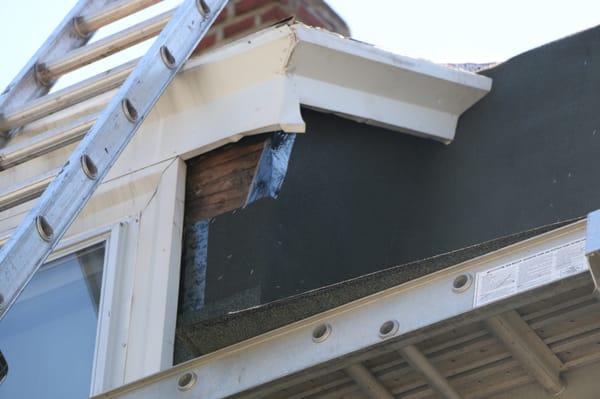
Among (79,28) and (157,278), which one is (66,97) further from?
(157,278)

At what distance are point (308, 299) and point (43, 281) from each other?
62.7 inches

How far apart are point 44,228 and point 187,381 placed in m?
0.64

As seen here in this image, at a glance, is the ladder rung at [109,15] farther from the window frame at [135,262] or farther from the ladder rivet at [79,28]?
the window frame at [135,262]

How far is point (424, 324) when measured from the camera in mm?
3293

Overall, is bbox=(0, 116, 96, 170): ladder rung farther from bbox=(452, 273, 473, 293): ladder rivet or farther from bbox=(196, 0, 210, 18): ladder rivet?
bbox=(452, 273, 473, 293): ladder rivet

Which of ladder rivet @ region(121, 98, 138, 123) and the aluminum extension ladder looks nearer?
the aluminum extension ladder

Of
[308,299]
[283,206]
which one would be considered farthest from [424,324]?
[283,206]

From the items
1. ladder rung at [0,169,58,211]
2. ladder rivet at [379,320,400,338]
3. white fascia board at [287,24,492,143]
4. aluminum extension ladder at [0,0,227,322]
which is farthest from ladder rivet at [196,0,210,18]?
ladder rivet at [379,320,400,338]

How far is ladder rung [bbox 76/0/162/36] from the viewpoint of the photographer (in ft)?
17.6

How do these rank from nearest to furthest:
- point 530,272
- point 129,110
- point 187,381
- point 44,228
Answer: point 530,272, point 187,381, point 44,228, point 129,110

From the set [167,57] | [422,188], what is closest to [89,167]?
[167,57]

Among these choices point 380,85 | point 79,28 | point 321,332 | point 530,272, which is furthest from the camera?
point 79,28

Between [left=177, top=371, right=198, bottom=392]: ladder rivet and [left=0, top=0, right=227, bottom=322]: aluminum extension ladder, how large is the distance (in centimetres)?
49

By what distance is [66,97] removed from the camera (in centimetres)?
502
